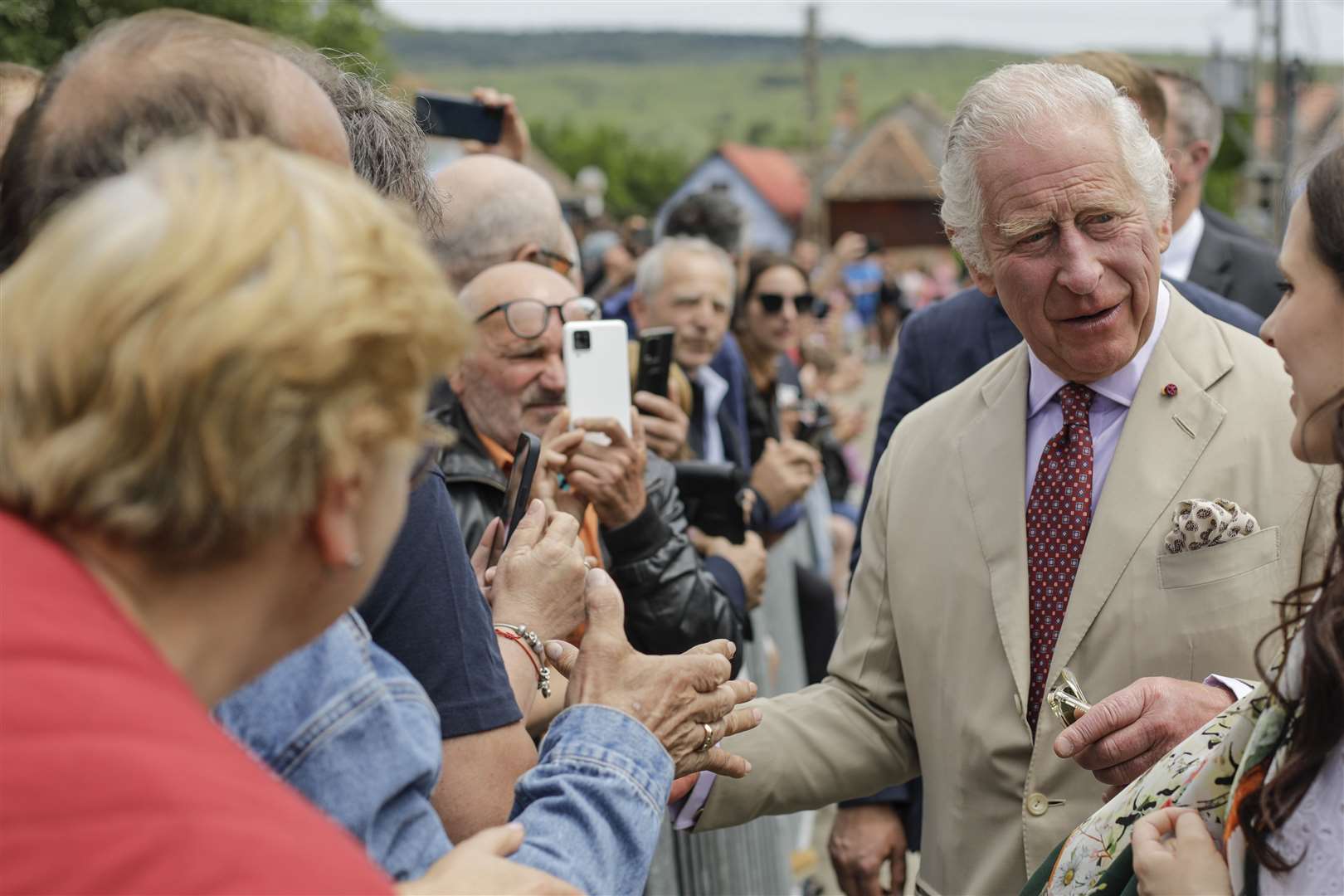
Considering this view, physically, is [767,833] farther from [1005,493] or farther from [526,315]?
[1005,493]

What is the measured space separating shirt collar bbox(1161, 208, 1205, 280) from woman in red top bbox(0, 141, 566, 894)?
4.59 m

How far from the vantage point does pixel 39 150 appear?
1.37m

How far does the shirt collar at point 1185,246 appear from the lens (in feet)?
16.9

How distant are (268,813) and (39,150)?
739 millimetres

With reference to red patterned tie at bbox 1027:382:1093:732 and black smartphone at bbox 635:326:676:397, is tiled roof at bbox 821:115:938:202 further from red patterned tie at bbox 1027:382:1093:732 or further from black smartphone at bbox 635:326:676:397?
red patterned tie at bbox 1027:382:1093:732

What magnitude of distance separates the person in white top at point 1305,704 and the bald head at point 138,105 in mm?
1238

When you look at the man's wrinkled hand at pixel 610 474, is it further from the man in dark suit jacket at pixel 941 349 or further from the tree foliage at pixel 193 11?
the tree foliage at pixel 193 11

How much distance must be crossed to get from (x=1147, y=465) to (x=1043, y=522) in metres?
0.23

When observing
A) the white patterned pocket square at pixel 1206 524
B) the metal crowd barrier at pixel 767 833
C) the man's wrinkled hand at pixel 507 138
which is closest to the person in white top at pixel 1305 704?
the white patterned pocket square at pixel 1206 524

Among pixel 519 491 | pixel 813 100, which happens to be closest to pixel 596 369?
pixel 519 491

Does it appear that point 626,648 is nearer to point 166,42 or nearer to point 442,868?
point 442,868

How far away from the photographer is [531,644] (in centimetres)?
233

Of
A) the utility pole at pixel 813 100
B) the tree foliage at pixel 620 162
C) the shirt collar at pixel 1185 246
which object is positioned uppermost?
the shirt collar at pixel 1185 246

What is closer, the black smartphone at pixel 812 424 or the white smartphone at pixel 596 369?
the white smartphone at pixel 596 369
